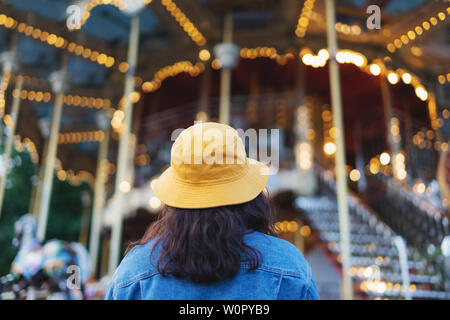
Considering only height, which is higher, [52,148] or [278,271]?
[52,148]

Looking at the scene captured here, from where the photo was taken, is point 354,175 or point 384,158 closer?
point 384,158

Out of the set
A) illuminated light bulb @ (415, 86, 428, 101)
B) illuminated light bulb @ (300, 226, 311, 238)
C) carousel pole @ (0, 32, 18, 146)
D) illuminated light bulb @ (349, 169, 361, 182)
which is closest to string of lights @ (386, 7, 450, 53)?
illuminated light bulb @ (415, 86, 428, 101)

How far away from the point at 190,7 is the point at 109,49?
2241mm

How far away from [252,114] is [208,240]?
867 cm

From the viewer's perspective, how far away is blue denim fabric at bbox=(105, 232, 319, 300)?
3.74 ft

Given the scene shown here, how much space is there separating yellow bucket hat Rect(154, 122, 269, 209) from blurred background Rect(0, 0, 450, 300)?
2.82 m

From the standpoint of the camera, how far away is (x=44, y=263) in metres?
4.12

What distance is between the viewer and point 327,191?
766cm

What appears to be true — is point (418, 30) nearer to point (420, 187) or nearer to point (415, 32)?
point (415, 32)

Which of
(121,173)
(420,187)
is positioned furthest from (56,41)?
(420,187)

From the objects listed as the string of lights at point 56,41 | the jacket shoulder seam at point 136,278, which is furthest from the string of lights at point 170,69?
the jacket shoulder seam at point 136,278

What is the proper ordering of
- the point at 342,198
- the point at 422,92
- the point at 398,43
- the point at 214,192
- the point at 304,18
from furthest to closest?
the point at 422,92 < the point at 398,43 < the point at 304,18 < the point at 342,198 < the point at 214,192

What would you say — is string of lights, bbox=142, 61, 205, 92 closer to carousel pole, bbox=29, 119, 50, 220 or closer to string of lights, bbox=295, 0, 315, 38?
string of lights, bbox=295, 0, 315, 38

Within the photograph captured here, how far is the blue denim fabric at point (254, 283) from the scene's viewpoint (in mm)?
1141
